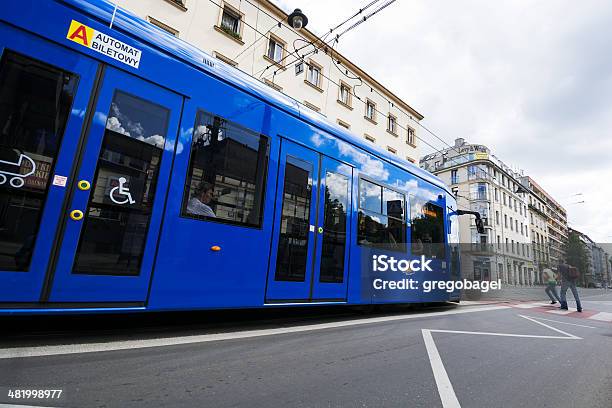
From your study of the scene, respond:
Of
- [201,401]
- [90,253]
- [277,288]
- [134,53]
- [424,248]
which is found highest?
[134,53]

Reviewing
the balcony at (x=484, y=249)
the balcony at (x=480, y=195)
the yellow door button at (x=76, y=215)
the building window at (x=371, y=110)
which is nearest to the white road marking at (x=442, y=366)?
the yellow door button at (x=76, y=215)

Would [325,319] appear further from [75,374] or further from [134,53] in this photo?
[134,53]

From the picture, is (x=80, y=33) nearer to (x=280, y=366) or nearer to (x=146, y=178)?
(x=146, y=178)

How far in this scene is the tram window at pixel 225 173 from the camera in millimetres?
3635

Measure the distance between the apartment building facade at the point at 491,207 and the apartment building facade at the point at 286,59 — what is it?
2474 centimetres

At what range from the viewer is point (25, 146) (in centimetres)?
266

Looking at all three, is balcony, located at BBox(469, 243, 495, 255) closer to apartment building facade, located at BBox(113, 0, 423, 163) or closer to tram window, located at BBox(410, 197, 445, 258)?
apartment building facade, located at BBox(113, 0, 423, 163)

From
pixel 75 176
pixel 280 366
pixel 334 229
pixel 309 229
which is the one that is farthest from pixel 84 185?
pixel 334 229

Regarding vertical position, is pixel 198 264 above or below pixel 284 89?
below

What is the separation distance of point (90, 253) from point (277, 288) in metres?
2.19

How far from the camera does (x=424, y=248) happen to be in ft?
24.2

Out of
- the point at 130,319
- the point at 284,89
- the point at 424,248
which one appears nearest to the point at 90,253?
the point at 130,319

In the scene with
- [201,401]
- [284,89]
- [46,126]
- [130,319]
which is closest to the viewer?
[201,401]

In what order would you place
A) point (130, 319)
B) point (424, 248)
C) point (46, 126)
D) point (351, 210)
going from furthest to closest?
point (424, 248) → point (351, 210) → point (130, 319) → point (46, 126)
